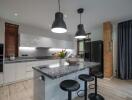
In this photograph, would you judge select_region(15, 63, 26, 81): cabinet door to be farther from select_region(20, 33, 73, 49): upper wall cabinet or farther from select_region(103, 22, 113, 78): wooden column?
select_region(103, 22, 113, 78): wooden column

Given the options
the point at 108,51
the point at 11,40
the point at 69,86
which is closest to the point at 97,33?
the point at 108,51

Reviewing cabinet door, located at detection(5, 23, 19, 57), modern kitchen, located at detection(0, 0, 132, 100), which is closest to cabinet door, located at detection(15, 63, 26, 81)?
modern kitchen, located at detection(0, 0, 132, 100)

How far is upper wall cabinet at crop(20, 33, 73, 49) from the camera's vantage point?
4230 millimetres

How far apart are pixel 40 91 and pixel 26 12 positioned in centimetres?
265

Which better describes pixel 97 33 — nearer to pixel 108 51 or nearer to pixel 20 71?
pixel 108 51

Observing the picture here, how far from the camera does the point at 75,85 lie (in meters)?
1.77

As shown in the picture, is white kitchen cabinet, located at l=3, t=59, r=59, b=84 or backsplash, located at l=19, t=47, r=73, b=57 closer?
white kitchen cabinet, located at l=3, t=59, r=59, b=84

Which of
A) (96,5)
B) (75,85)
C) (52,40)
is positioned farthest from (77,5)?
(52,40)

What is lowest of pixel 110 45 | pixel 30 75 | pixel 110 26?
pixel 30 75

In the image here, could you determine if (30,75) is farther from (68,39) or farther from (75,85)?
(68,39)

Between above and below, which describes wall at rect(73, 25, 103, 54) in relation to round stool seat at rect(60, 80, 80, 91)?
above

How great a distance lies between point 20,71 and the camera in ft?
12.5

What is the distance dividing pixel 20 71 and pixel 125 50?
15.5ft

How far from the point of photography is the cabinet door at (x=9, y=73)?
3459mm
